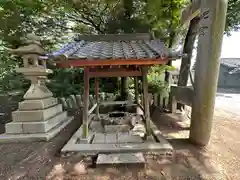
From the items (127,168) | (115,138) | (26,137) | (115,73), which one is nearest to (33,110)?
(26,137)

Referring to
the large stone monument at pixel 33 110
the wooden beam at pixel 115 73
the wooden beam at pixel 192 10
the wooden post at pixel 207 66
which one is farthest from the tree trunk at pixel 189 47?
the large stone monument at pixel 33 110

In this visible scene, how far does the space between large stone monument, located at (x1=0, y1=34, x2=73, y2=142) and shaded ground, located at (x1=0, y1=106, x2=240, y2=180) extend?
356 millimetres

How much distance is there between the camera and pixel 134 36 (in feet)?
15.3

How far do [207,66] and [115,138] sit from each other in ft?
8.06

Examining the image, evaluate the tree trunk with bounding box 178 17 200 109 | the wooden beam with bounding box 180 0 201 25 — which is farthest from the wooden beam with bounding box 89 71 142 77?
the tree trunk with bounding box 178 17 200 109

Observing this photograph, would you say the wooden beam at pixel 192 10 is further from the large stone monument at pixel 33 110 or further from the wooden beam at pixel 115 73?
the large stone monument at pixel 33 110

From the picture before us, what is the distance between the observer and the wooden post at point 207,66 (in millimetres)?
3340

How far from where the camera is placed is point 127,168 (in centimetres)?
297

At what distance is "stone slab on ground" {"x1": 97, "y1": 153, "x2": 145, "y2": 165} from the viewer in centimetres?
304

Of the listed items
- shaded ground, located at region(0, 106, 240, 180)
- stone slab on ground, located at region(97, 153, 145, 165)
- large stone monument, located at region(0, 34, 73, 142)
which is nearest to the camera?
shaded ground, located at region(0, 106, 240, 180)

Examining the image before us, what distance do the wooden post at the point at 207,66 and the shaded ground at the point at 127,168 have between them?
1.47 feet

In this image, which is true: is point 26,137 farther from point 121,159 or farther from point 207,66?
point 207,66

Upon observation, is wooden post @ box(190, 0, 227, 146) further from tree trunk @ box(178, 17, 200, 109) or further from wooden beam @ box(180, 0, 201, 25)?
tree trunk @ box(178, 17, 200, 109)

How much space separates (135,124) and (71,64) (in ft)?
9.19
